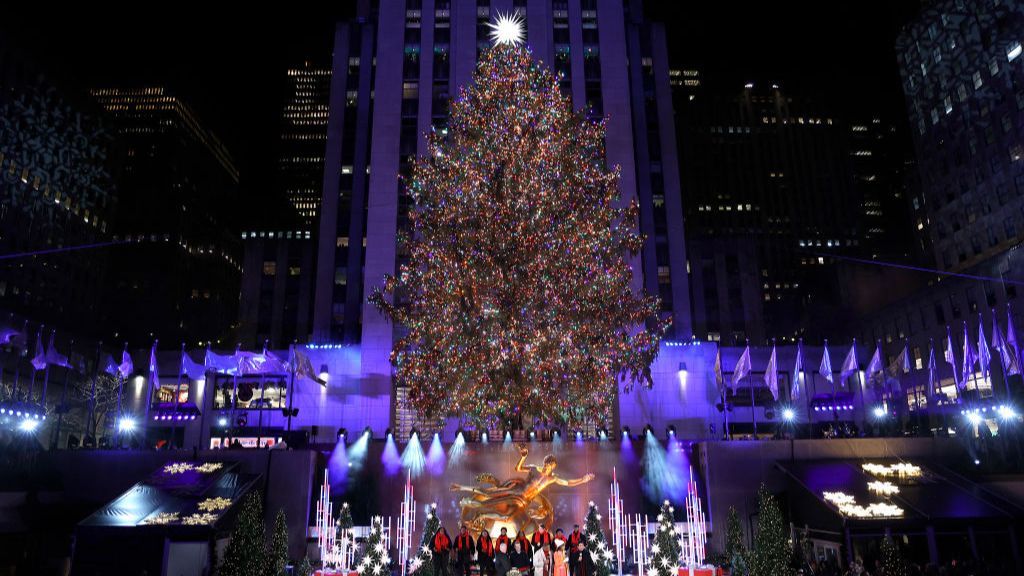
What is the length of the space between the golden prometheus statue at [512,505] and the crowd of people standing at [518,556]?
329cm

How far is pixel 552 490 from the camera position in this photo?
2580 centimetres

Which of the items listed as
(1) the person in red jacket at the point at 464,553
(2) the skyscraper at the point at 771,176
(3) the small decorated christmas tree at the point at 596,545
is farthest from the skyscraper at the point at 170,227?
(2) the skyscraper at the point at 771,176

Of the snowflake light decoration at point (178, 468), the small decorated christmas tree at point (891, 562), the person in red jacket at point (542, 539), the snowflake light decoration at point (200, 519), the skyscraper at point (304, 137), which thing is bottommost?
the small decorated christmas tree at point (891, 562)

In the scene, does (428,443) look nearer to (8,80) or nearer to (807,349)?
(807,349)

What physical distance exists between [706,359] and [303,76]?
15281cm

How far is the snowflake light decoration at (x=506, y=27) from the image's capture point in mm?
47031

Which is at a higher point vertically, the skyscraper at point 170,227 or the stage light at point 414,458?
the skyscraper at point 170,227

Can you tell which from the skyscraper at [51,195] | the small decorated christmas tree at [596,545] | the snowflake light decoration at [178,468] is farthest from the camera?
the skyscraper at [51,195]

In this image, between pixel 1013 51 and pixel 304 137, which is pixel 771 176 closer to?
pixel 1013 51

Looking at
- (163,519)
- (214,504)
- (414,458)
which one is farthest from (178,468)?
(414,458)

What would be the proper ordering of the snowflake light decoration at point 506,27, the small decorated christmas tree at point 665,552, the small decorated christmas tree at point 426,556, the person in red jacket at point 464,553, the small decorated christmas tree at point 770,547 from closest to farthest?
1. the small decorated christmas tree at point 770,547
2. the small decorated christmas tree at point 665,552
3. the small decorated christmas tree at point 426,556
4. the person in red jacket at point 464,553
5. the snowflake light decoration at point 506,27

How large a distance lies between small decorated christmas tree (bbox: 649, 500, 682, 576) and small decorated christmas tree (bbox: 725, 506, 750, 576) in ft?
5.09

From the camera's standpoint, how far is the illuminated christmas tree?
27.9 metres

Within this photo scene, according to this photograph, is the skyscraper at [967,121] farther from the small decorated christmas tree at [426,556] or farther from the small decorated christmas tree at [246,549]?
the small decorated christmas tree at [246,549]
